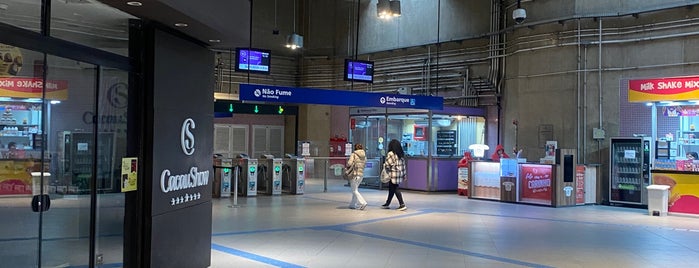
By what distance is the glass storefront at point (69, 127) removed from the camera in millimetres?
4770

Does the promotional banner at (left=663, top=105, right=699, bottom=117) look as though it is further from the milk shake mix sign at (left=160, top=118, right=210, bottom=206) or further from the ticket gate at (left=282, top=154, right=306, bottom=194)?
the milk shake mix sign at (left=160, top=118, right=210, bottom=206)

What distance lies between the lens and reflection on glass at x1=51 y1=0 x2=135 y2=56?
15.3ft

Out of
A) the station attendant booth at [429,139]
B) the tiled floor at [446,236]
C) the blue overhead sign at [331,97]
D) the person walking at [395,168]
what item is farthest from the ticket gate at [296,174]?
the person walking at [395,168]

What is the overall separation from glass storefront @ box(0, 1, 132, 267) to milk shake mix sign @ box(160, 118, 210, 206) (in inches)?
16.4

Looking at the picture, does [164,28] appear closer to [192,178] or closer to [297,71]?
[192,178]

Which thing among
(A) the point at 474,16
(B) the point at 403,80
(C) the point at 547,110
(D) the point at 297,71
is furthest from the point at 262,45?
(C) the point at 547,110

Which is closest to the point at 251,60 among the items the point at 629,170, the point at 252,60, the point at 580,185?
the point at 252,60

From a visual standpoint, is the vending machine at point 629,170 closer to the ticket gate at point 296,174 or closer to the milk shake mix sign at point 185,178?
the ticket gate at point 296,174

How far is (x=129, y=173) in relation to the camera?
510 centimetres

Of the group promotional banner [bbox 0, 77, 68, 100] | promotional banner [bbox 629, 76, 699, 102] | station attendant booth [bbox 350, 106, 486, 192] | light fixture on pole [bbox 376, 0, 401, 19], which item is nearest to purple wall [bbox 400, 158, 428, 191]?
station attendant booth [bbox 350, 106, 486, 192]

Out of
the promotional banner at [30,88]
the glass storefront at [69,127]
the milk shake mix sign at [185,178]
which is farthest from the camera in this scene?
the promotional banner at [30,88]

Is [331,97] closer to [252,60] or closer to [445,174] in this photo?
[252,60]

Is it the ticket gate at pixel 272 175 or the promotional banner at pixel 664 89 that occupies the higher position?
the promotional banner at pixel 664 89

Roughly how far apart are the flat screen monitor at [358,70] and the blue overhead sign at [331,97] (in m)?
2.18
